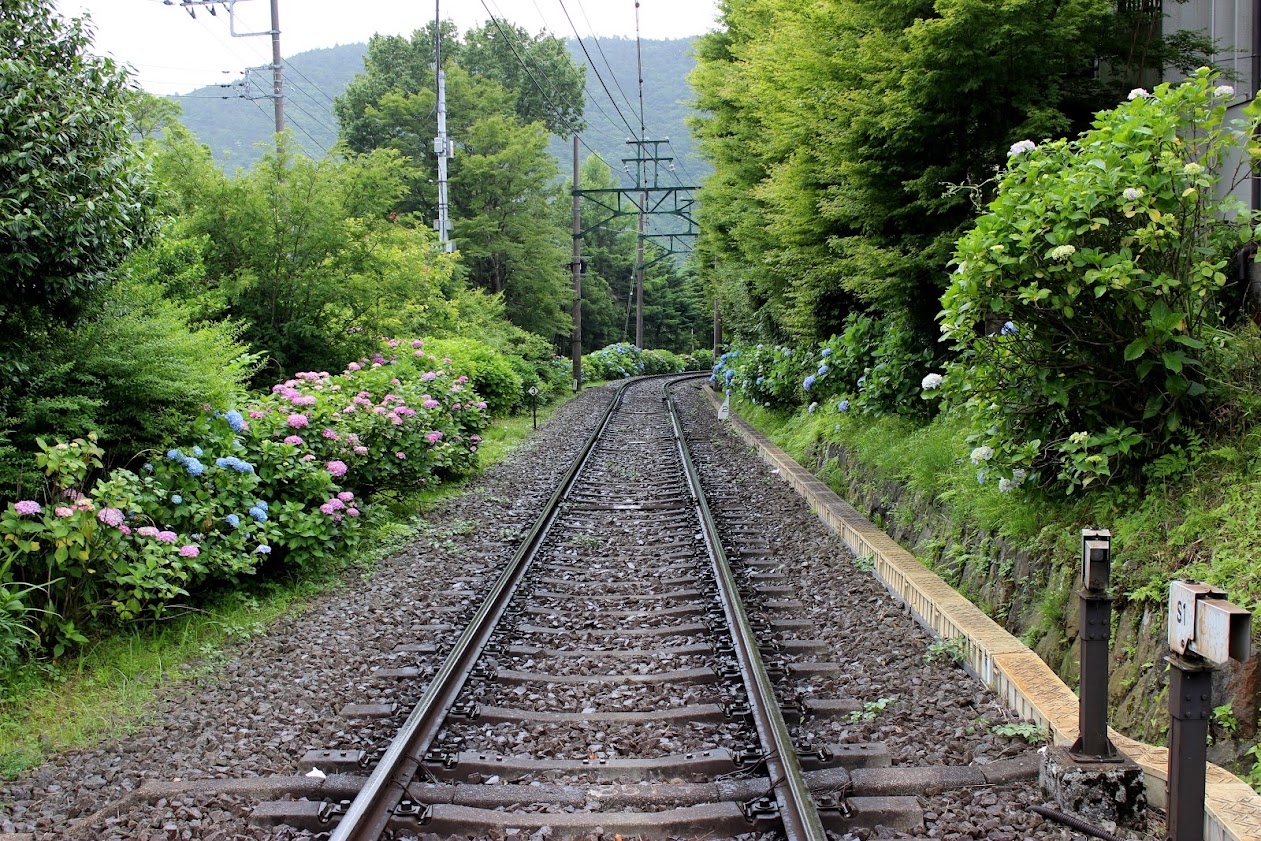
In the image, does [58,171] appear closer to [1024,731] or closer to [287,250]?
[1024,731]

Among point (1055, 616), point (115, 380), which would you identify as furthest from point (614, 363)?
point (1055, 616)

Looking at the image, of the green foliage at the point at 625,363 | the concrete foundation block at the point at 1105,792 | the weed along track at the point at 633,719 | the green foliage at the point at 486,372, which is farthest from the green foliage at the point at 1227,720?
the green foliage at the point at 625,363

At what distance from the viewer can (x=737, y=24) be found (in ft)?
62.2

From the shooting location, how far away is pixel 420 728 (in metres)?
3.95

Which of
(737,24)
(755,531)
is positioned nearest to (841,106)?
(755,531)

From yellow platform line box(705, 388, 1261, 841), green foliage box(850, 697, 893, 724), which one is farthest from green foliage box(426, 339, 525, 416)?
green foliage box(850, 697, 893, 724)

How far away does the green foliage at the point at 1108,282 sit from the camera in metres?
4.43

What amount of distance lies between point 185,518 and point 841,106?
6.70 m

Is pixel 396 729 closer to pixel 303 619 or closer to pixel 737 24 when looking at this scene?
pixel 303 619

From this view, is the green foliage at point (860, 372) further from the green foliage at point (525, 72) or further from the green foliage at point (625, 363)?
the green foliage at point (525, 72)

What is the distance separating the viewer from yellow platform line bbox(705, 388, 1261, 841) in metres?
2.94

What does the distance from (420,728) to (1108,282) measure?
395 cm

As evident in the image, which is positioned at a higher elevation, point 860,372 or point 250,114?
point 250,114

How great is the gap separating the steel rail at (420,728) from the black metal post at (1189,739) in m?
2.66
